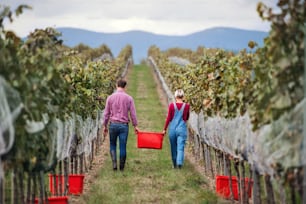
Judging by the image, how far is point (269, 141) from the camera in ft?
25.9

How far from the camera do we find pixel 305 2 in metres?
7.48

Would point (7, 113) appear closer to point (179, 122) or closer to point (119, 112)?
point (119, 112)

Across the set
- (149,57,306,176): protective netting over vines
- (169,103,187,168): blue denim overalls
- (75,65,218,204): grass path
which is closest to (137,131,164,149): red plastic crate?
(169,103,187,168): blue denim overalls

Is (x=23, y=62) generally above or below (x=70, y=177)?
above

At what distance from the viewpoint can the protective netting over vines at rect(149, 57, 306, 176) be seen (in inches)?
291

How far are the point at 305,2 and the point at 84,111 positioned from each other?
23.2 ft

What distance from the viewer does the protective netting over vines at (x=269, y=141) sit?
→ 7.38m

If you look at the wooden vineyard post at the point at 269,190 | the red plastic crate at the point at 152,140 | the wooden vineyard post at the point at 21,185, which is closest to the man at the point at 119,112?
the red plastic crate at the point at 152,140

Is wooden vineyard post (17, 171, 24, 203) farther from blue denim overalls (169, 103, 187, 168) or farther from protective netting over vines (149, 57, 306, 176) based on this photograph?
blue denim overalls (169, 103, 187, 168)

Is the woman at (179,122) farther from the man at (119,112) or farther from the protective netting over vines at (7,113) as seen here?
the protective netting over vines at (7,113)

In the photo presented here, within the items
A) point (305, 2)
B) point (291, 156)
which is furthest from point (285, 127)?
point (305, 2)

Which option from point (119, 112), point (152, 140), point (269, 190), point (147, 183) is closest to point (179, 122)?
point (152, 140)

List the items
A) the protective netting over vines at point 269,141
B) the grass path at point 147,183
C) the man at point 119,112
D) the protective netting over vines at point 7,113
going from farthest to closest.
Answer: the man at point 119,112 → the grass path at point 147,183 → the protective netting over vines at point 269,141 → the protective netting over vines at point 7,113

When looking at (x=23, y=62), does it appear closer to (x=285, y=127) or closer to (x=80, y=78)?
(x=285, y=127)
